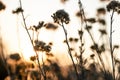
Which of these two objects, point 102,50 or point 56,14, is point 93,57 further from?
point 56,14

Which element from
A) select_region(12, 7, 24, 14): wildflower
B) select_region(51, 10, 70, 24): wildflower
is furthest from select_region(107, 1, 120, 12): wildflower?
select_region(12, 7, 24, 14): wildflower

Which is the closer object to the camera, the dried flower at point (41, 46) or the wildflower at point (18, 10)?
the dried flower at point (41, 46)

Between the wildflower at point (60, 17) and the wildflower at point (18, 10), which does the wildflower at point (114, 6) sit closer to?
the wildflower at point (60, 17)

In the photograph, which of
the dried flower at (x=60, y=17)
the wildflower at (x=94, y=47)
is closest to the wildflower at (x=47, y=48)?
the dried flower at (x=60, y=17)

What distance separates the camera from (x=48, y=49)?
2081 centimetres

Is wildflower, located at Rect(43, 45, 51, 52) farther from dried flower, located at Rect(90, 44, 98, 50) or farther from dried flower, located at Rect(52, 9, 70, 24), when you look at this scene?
dried flower, located at Rect(90, 44, 98, 50)

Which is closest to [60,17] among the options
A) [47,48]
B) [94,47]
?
[47,48]

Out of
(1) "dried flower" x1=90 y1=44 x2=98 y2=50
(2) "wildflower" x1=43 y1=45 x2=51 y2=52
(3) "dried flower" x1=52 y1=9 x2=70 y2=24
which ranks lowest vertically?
(1) "dried flower" x1=90 y1=44 x2=98 y2=50

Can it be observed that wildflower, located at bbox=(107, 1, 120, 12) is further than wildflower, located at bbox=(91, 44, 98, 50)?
No

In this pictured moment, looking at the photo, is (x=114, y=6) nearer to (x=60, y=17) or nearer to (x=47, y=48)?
(x=60, y=17)

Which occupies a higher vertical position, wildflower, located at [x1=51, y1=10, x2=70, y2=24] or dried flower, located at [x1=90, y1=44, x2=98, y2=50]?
wildflower, located at [x1=51, y1=10, x2=70, y2=24]

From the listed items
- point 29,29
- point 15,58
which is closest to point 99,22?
point 15,58

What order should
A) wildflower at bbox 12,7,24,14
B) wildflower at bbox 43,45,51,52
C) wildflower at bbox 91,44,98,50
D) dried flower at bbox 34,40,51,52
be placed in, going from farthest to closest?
1. wildflower at bbox 91,44,98,50
2. wildflower at bbox 12,7,24,14
3. wildflower at bbox 43,45,51,52
4. dried flower at bbox 34,40,51,52

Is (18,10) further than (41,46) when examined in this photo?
Yes
